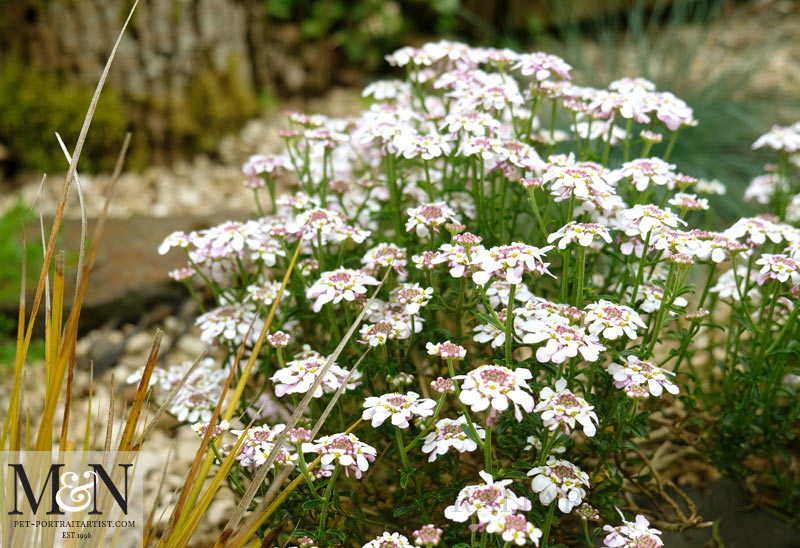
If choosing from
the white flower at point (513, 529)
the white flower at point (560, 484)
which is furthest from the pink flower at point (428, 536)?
the white flower at point (560, 484)

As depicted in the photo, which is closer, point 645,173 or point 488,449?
point 488,449

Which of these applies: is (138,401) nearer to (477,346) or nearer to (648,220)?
(477,346)

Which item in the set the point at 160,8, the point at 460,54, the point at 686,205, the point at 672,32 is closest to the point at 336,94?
the point at 160,8

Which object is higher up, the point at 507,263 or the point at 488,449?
the point at 507,263

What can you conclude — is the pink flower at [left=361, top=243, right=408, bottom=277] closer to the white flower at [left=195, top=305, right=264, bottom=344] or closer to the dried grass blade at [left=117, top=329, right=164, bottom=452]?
the white flower at [left=195, top=305, right=264, bottom=344]

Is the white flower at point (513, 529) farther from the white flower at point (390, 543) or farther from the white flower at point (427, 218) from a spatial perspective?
the white flower at point (427, 218)

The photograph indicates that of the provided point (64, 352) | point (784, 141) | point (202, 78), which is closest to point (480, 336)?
point (64, 352)

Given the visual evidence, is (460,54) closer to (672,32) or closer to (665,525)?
(665,525)
